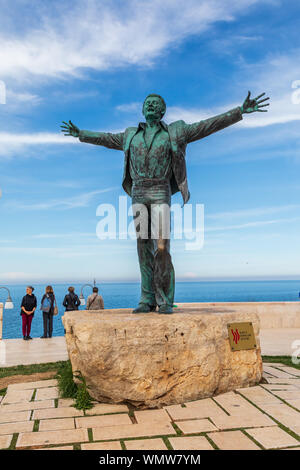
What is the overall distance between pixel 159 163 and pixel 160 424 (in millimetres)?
3087

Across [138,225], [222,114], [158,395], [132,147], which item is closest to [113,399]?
[158,395]

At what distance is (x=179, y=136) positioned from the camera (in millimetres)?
5387

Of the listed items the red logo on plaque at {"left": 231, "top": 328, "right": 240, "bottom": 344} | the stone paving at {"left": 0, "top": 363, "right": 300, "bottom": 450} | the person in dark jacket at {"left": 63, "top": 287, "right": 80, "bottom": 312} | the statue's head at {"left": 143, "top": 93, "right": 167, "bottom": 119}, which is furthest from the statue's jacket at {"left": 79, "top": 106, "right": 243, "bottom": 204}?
the person in dark jacket at {"left": 63, "top": 287, "right": 80, "bottom": 312}

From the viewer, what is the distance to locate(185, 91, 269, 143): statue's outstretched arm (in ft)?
17.2

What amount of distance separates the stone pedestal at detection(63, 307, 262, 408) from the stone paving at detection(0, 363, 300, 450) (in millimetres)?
145

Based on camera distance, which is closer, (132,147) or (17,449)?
(17,449)

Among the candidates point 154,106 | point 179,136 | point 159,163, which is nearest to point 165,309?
point 159,163

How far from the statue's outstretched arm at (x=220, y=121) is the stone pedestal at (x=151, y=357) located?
2.36 metres

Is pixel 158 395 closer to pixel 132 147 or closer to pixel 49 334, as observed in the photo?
pixel 132 147

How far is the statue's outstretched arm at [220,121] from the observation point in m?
5.23

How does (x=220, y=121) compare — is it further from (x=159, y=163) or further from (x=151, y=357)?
(x=151, y=357)

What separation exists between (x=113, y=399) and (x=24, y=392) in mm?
1354

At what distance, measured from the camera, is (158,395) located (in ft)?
14.5

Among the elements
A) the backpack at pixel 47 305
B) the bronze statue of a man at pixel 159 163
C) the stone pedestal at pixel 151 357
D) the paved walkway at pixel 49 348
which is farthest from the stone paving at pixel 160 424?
the backpack at pixel 47 305
